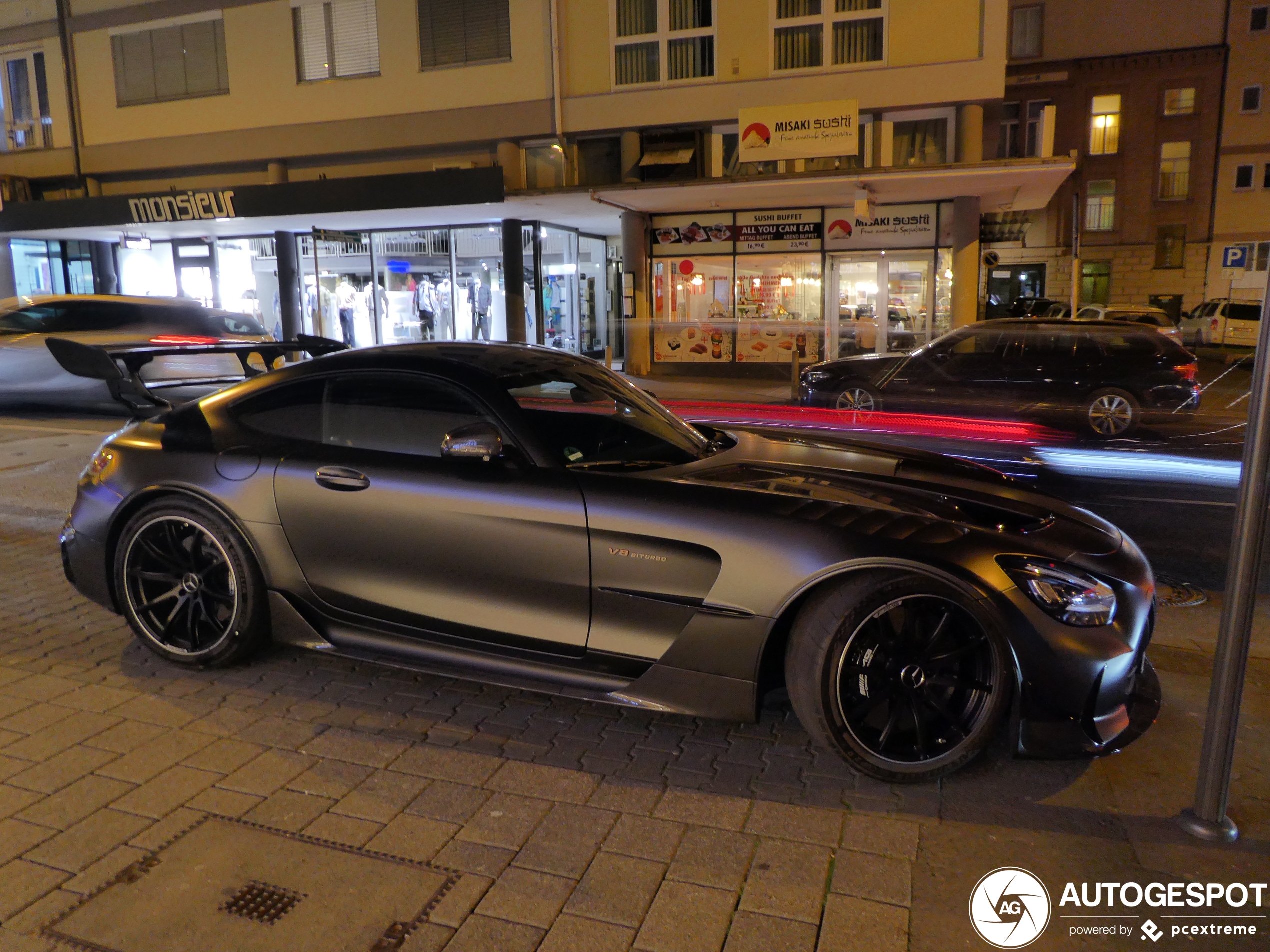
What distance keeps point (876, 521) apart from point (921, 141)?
17657 mm

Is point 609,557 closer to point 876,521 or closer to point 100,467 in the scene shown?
point 876,521

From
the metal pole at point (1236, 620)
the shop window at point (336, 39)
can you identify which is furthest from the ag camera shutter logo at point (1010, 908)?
the shop window at point (336, 39)

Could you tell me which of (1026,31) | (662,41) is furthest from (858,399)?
(1026,31)

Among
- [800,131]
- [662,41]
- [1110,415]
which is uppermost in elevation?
[662,41]

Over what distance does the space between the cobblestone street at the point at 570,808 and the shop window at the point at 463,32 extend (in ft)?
64.9

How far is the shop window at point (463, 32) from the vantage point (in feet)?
68.3

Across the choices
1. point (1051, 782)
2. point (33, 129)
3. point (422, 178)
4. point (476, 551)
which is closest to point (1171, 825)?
point (1051, 782)

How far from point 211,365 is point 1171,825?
11812mm

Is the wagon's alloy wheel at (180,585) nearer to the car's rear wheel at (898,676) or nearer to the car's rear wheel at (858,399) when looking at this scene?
the car's rear wheel at (898,676)

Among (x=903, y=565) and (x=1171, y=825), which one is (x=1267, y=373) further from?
(x=1171, y=825)

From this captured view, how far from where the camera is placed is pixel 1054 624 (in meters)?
3.05

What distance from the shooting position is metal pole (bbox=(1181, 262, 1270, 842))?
2.64m

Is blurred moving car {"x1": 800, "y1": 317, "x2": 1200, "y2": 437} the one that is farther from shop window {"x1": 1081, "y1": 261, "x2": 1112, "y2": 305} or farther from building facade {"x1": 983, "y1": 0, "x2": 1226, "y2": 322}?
shop window {"x1": 1081, "y1": 261, "x2": 1112, "y2": 305}

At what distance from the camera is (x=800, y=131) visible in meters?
17.2
